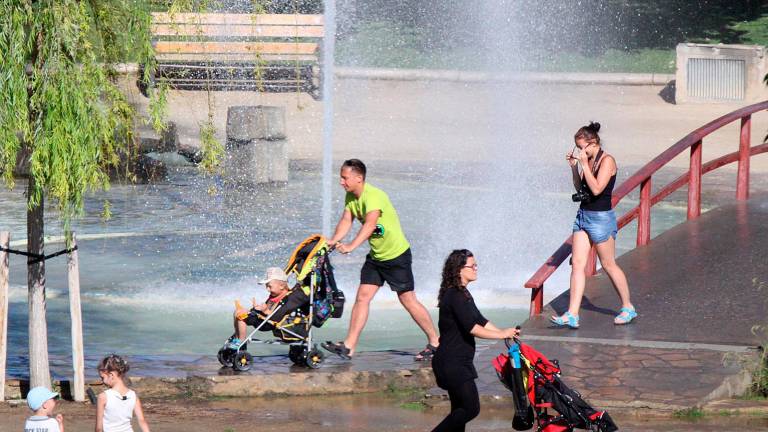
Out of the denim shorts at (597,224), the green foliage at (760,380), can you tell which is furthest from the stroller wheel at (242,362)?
the green foliage at (760,380)

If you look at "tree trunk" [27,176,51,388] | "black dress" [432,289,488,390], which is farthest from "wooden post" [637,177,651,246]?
"tree trunk" [27,176,51,388]

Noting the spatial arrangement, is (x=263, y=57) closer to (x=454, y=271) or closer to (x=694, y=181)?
(x=694, y=181)

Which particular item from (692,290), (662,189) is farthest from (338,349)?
(662,189)

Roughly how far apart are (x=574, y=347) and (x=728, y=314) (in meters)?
1.45

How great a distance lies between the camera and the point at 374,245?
996 cm

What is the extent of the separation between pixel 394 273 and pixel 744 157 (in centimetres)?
608

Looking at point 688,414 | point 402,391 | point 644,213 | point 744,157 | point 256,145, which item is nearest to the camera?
point 688,414

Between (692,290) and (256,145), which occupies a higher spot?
(256,145)

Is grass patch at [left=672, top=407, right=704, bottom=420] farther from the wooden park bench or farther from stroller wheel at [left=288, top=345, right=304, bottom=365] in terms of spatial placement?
the wooden park bench

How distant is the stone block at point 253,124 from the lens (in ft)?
69.6

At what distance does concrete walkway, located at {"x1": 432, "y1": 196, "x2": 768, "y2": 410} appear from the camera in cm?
923

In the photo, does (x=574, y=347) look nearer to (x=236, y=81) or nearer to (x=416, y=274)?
(x=416, y=274)

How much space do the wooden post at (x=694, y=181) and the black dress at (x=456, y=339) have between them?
6.55 meters

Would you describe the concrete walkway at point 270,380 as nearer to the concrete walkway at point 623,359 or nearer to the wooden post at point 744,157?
the concrete walkway at point 623,359
